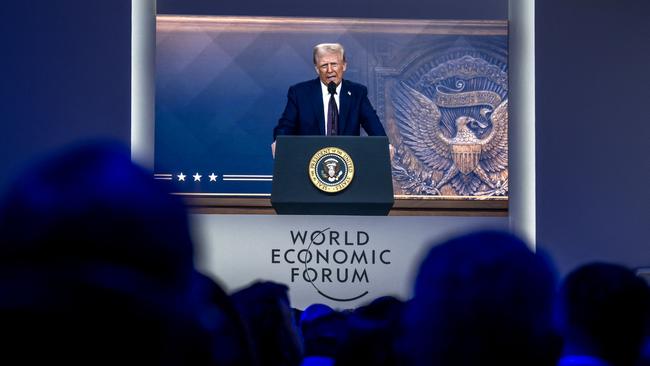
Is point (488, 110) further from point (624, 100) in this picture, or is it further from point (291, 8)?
point (291, 8)

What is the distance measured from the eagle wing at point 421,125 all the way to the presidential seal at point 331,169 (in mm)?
1458

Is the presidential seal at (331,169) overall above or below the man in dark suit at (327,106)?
below

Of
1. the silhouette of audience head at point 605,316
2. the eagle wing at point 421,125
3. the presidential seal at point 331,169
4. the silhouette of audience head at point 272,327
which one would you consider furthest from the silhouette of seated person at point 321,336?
the eagle wing at point 421,125

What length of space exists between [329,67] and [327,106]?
0.31 m

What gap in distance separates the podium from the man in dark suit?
1.42 metres

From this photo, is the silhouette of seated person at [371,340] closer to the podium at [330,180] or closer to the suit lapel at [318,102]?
the podium at [330,180]

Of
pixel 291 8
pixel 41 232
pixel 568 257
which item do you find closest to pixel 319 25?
pixel 291 8

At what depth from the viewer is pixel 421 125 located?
Answer: 7.12m

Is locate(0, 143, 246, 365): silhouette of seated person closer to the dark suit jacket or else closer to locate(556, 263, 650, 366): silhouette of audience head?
locate(556, 263, 650, 366): silhouette of audience head

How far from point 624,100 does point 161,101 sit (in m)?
3.72

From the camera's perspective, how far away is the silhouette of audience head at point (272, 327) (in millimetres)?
1876

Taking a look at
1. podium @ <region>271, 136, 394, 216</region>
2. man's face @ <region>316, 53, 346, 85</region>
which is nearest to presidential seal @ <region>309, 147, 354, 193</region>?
podium @ <region>271, 136, 394, 216</region>

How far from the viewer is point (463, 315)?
125 cm

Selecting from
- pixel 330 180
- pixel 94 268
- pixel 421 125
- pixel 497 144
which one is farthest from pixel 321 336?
pixel 497 144
